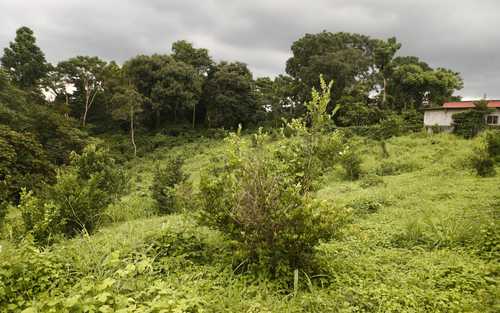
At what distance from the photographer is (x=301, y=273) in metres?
3.80

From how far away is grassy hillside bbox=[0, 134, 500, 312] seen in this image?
2.82 meters

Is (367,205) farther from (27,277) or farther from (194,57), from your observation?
(194,57)

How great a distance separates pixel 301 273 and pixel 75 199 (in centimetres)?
570

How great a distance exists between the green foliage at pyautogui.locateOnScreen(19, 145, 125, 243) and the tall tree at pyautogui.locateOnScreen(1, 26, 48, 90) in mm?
20819

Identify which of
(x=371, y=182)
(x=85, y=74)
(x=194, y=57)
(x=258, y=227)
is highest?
(x=194, y=57)

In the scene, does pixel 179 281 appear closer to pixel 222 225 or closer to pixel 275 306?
pixel 222 225

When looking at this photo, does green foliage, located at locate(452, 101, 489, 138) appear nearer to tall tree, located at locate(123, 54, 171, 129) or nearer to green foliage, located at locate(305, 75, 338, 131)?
green foliage, located at locate(305, 75, 338, 131)

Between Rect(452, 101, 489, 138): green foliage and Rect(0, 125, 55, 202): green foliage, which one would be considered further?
Rect(452, 101, 489, 138): green foliage

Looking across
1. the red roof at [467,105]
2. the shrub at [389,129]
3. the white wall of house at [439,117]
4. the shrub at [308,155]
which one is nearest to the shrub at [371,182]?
the shrub at [308,155]

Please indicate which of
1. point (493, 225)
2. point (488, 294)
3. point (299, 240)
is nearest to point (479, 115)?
point (493, 225)

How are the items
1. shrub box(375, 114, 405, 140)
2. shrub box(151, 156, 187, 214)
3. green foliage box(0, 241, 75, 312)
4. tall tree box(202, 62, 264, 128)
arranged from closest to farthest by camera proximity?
green foliage box(0, 241, 75, 312)
shrub box(151, 156, 187, 214)
shrub box(375, 114, 405, 140)
tall tree box(202, 62, 264, 128)

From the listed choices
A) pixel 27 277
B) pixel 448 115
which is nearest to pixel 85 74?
pixel 27 277

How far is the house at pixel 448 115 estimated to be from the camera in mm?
19672

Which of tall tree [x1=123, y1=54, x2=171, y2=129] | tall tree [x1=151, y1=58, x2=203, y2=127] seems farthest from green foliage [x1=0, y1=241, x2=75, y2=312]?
tall tree [x1=123, y1=54, x2=171, y2=129]
